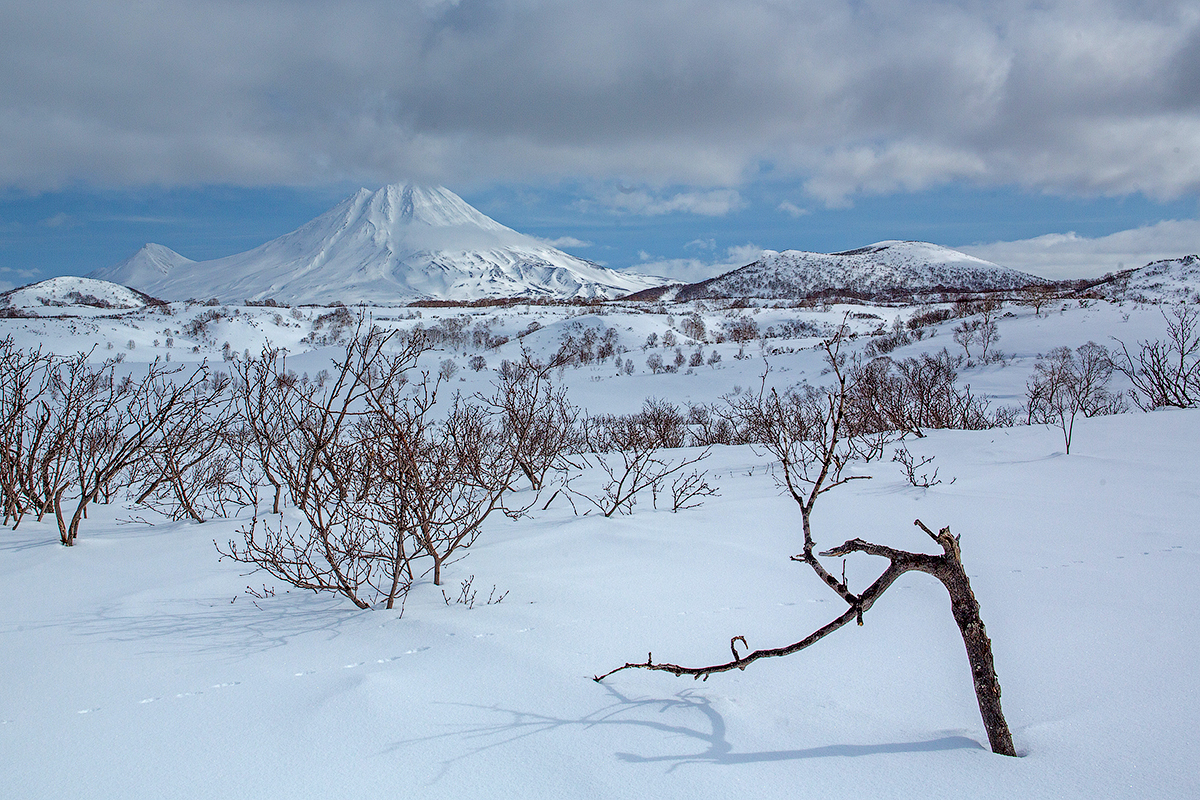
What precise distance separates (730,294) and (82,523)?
383ft

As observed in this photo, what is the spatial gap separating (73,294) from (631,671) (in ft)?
467

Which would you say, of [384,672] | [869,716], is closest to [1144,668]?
[869,716]

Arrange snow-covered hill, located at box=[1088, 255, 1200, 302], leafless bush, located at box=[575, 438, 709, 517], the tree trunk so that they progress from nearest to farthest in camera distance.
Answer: the tree trunk, leafless bush, located at box=[575, 438, 709, 517], snow-covered hill, located at box=[1088, 255, 1200, 302]

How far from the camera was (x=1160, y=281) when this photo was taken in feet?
219

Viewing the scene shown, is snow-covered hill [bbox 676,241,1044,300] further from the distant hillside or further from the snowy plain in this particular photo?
the snowy plain

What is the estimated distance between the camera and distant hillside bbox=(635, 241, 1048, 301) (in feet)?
362

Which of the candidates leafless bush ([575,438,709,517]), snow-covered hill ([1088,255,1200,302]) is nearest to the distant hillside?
snow-covered hill ([1088,255,1200,302])

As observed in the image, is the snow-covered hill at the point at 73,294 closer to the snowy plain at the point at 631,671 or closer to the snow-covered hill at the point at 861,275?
the snow-covered hill at the point at 861,275

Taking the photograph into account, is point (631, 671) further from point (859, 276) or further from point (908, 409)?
point (859, 276)

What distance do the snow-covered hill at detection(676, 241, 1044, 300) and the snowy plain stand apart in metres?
110

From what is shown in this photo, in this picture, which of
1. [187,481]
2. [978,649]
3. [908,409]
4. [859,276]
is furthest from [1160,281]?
[187,481]

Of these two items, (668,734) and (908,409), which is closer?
(668,734)

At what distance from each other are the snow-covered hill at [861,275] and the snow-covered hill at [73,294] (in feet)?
319

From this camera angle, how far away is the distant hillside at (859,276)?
110444 millimetres
